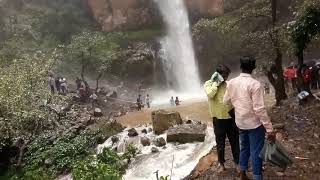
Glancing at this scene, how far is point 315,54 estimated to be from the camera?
29.1m

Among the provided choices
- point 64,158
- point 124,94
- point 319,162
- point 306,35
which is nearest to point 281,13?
point 124,94

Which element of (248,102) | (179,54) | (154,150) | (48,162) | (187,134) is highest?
(179,54)

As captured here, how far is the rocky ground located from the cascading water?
18753 millimetres

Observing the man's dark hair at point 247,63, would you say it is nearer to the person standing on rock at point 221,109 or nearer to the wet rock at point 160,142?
the person standing on rock at point 221,109

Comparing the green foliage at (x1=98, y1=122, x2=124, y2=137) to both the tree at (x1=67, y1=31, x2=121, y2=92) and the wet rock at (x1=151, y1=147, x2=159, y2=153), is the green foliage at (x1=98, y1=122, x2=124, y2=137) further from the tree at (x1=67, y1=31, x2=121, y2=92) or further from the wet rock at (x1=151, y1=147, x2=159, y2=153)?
the tree at (x1=67, y1=31, x2=121, y2=92)

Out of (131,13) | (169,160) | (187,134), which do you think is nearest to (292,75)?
(187,134)

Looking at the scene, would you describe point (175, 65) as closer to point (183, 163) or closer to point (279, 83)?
point (279, 83)

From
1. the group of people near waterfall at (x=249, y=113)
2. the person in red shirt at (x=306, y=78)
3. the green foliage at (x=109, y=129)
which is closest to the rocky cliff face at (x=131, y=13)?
the green foliage at (x=109, y=129)

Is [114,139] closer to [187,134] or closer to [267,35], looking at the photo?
[187,134]

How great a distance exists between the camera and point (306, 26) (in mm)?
11273

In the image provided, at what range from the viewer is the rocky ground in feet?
22.3

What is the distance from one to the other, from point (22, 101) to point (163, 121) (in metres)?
4.94

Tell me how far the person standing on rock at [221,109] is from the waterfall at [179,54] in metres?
22.9

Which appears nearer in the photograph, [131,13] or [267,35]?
[267,35]
